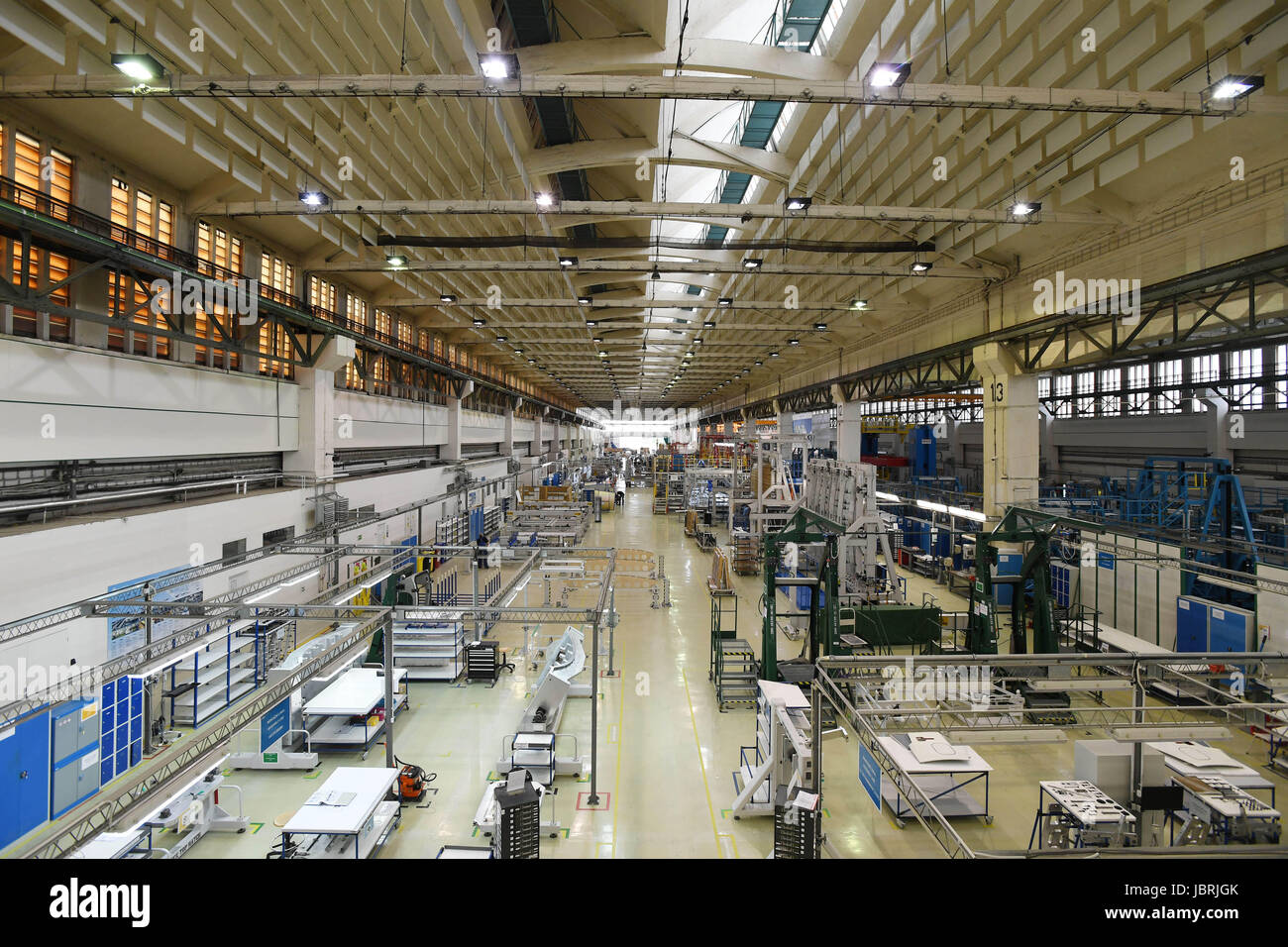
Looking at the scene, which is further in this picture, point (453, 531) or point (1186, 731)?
point (453, 531)

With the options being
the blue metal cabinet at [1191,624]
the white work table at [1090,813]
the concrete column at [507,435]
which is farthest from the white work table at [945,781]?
the concrete column at [507,435]

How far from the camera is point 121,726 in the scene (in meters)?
8.30

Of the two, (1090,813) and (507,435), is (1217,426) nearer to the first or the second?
(1090,813)

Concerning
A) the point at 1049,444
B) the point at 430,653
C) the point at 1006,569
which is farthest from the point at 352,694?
the point at 1049,444

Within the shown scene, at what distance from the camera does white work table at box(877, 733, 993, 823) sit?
21.3 ft

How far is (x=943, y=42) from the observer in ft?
25.1

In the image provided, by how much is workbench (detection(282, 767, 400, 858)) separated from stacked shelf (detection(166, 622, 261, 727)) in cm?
455

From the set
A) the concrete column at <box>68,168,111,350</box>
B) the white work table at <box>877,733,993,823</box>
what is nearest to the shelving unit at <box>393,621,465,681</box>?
the concrete column at <box>68,168,111,350</box>

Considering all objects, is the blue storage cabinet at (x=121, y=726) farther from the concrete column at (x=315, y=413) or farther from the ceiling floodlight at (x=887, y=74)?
the ceiling floodlight at (x=887, y=74)

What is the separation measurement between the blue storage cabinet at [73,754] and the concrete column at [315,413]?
7463 millimetres

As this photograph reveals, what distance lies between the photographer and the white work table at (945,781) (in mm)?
6500
